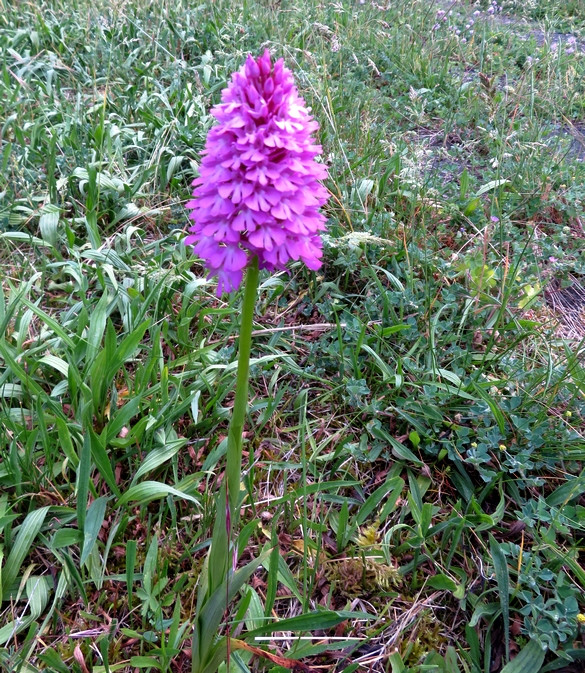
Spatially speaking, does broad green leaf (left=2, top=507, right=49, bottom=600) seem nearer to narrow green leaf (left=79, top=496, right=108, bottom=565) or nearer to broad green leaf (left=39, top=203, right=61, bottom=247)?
narrow green leaf (left=79, top=496, right=108, bottom=565)

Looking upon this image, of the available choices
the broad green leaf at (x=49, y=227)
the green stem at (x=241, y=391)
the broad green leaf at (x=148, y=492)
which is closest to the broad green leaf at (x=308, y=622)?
the green stem at (x=241, y=391)

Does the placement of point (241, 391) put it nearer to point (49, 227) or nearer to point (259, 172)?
point (259, 172)

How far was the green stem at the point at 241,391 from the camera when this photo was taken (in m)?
1.14

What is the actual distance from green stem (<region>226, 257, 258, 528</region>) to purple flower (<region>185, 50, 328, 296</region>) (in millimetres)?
55

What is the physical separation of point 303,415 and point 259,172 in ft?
2.83

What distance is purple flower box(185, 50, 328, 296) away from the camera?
1.08 meters

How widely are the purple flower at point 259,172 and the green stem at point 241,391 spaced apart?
0.18ft

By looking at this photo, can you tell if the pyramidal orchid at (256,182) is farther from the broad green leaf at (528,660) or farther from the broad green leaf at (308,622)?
the broad green leaf at (528,660)

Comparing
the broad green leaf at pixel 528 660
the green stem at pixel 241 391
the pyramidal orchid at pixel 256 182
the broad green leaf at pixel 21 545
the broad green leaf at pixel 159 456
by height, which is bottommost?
the broad green leaf at pixel 21 545

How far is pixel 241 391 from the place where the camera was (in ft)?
4.00

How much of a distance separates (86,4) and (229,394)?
4697 mm

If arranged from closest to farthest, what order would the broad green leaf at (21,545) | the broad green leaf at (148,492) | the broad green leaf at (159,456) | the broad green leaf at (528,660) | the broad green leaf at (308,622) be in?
the broad green leaf at (308,622), the broad green leaf at (528,660), the broad green leaf at (21,545), the broad green leaf at (148,492), the broad green leaf at (159,456)

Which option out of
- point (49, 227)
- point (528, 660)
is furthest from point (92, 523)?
point (49, 227)

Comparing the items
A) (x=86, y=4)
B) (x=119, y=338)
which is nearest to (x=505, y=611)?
(x=119, y=338)
